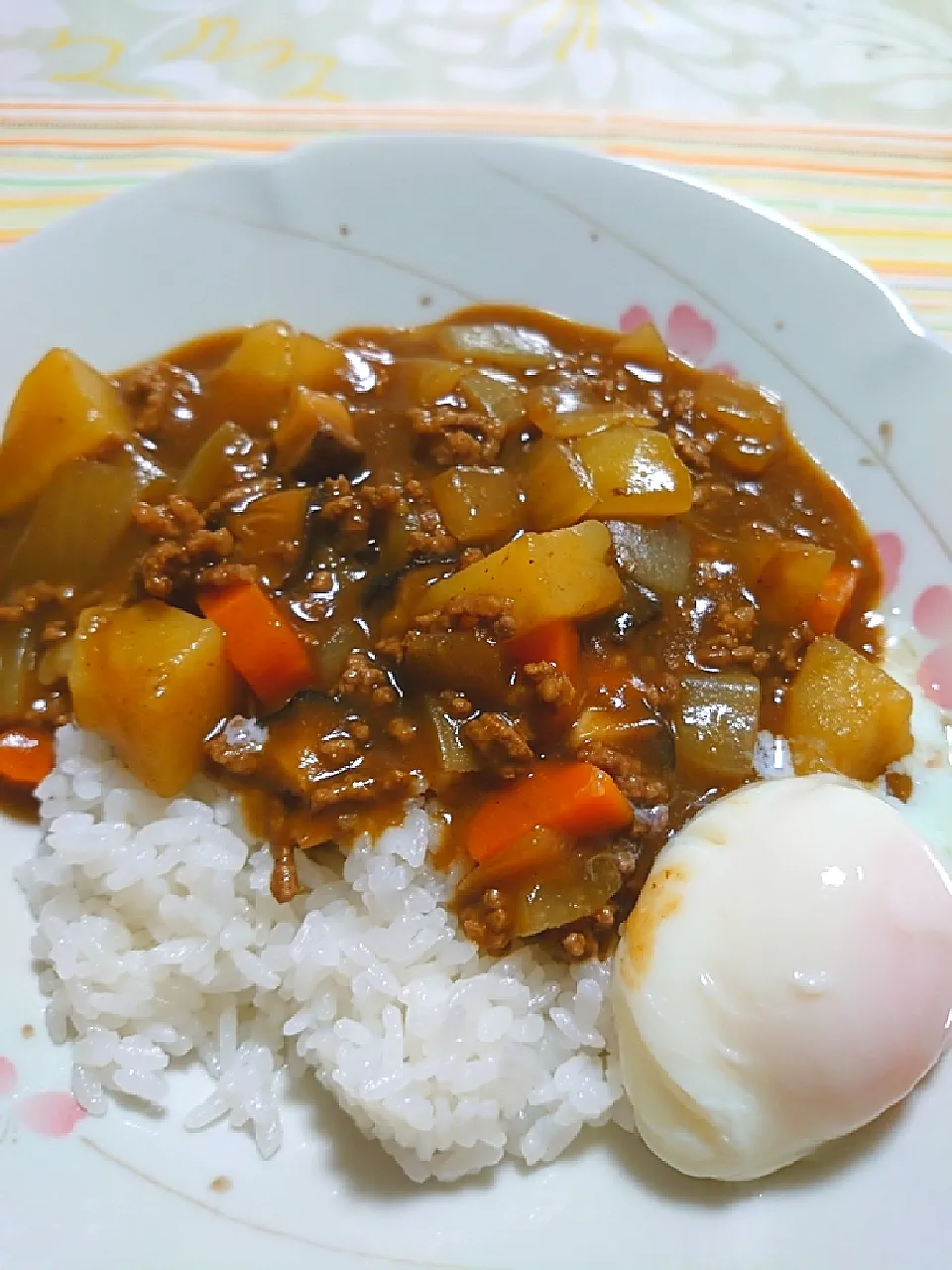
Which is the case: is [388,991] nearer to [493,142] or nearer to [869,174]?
[493,142]

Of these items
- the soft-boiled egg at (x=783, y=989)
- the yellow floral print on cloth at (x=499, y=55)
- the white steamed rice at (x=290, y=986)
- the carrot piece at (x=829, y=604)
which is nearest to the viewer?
the soft-boiled egg at (x=783, y=989)

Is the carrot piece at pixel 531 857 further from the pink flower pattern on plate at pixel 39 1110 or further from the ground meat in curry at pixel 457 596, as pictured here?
the pink flower pattern on plate at pixel 39 1110

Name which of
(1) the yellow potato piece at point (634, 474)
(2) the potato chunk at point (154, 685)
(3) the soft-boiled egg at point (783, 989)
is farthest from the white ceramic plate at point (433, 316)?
(1) the yellow potato piece at point (634, 474)

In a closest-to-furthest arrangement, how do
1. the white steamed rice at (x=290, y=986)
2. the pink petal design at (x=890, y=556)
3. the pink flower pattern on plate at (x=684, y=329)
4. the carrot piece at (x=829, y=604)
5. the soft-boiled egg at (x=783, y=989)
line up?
the soft-boiled egg at (x=783, y=989) → the white steamed rice at (x=290, y=986) → the carrot piece at (x=829, y=604) → the pink petal design at (x=890, y=556) → the pink flower pattern on plate at (x=684, y=329)

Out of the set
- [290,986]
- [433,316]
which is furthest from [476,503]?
[290,986]

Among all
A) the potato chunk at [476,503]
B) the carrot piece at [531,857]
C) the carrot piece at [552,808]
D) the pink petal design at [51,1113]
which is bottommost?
the pink petal design at [51,1113]

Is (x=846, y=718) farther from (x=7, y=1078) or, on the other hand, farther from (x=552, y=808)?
(x=7, y=1078)

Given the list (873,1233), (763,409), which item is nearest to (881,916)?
(873,1233)
